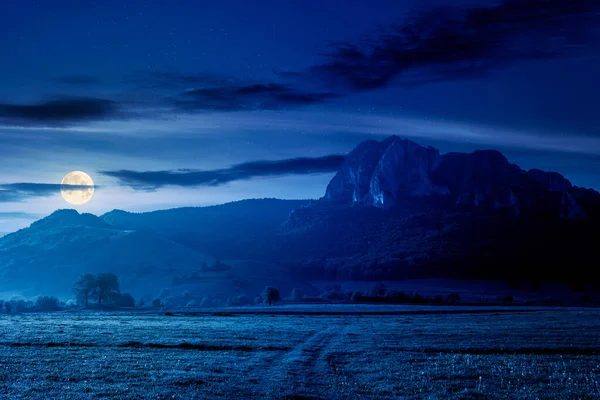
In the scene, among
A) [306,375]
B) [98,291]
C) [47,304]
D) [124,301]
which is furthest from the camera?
[124,301]

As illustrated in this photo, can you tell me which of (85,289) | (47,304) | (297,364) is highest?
(297,364)

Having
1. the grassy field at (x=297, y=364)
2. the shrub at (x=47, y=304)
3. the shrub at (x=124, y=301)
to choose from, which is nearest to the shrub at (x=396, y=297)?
the shrub at (x=124, y=301)

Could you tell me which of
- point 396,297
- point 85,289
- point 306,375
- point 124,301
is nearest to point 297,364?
point 306,375

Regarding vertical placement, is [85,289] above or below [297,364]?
below

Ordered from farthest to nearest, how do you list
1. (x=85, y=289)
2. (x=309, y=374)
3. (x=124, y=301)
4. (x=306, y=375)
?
1. (x=124, y=301)
2. (x=85, y=289)
3. (x=309, y=374)
4. (x=306, y=375)

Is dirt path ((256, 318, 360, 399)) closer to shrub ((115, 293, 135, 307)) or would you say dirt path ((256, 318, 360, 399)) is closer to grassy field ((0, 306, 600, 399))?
grassy field ((0, 306, 600, 399))

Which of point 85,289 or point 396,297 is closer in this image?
point 85,289

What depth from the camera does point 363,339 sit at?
5638 centimetres

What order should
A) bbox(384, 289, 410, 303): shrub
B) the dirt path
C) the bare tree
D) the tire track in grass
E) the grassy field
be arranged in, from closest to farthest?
the tire track in grass < the dirt path < the grassy field < bbox(384, 289, 410, 303): shrub < the bare tree

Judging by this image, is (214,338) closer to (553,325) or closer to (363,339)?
(363,339)

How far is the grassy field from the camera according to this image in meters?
28.5

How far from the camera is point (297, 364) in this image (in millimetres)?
37406

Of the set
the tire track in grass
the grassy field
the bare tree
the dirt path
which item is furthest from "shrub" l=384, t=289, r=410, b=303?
the tire track in grass

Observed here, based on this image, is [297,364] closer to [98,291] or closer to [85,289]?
[85,289]
